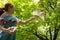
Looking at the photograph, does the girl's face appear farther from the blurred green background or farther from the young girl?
the blurred green background

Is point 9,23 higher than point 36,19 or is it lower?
lower

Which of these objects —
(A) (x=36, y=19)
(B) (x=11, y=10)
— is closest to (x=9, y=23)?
(B) (x=11, y=10)

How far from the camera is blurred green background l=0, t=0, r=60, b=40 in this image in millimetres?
3779

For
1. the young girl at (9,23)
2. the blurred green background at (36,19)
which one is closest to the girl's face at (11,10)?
Result: the young girl at (9,23)

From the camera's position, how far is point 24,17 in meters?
3.79

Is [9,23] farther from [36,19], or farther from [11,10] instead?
[36,19]

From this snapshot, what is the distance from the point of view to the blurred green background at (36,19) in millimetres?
3779

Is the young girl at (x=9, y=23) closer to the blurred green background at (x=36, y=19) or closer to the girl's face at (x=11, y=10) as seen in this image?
the girl's face at (x=11, y=10)

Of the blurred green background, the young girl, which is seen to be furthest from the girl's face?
the blurred green background

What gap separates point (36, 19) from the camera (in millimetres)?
3736

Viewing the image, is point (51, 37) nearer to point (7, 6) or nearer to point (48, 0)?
point (48, 0)

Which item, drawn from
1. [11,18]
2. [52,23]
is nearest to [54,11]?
[52,23]

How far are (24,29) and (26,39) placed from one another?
10.6 inches

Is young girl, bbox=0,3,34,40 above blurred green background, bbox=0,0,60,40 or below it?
below
